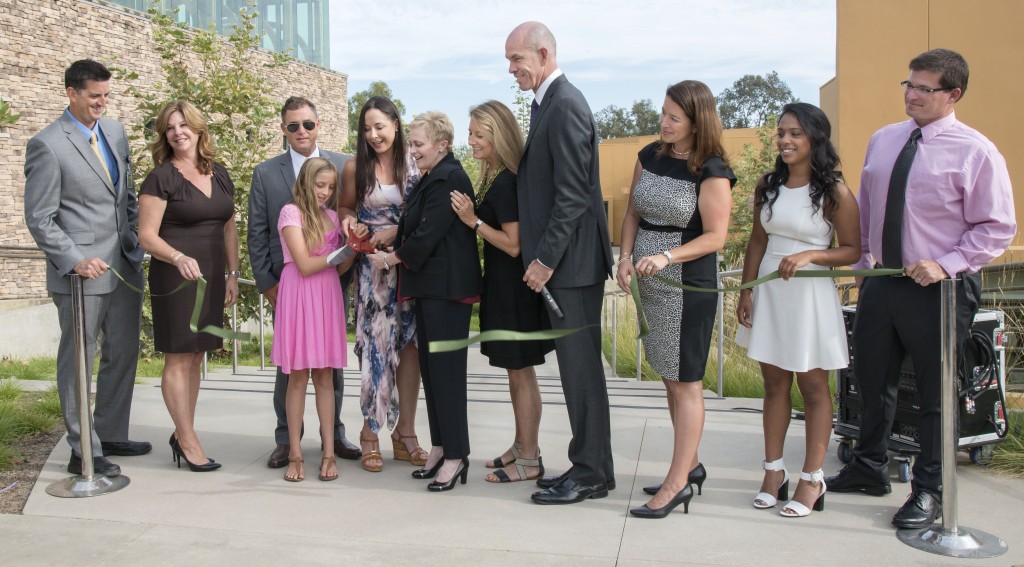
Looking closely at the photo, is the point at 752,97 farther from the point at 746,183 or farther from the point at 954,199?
the point at 954,199

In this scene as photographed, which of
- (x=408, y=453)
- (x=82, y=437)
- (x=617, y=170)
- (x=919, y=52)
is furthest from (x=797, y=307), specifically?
(x=617, y=170)

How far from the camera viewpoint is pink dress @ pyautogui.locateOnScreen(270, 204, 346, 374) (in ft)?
14.2

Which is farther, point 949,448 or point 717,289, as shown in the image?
point 717,289

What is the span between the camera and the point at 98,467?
436 centimetres

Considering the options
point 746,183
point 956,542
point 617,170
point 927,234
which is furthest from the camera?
point 617,170

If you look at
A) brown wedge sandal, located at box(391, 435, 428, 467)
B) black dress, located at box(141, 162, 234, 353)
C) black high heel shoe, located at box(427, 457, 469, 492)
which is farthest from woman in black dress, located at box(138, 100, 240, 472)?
black high heel shoe, located at box(427, 457, 469, 492)

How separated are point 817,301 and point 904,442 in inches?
38.9

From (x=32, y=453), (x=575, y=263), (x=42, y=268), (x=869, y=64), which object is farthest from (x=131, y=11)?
(x=575, y=263)

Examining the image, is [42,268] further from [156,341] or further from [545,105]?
[545,105]

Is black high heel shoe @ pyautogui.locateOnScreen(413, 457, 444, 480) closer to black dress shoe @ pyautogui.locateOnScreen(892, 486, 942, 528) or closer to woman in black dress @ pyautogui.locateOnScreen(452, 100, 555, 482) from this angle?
woman in black dress @ pyautogui.locateOnScreen(452, 100, 555, 482)

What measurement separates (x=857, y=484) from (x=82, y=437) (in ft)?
11.3

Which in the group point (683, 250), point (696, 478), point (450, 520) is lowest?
point (450, 520)

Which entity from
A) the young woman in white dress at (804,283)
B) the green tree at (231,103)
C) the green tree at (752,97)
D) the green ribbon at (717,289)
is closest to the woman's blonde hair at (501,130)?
the green ribbon at (717,289)

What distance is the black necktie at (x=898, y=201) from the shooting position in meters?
3.77
